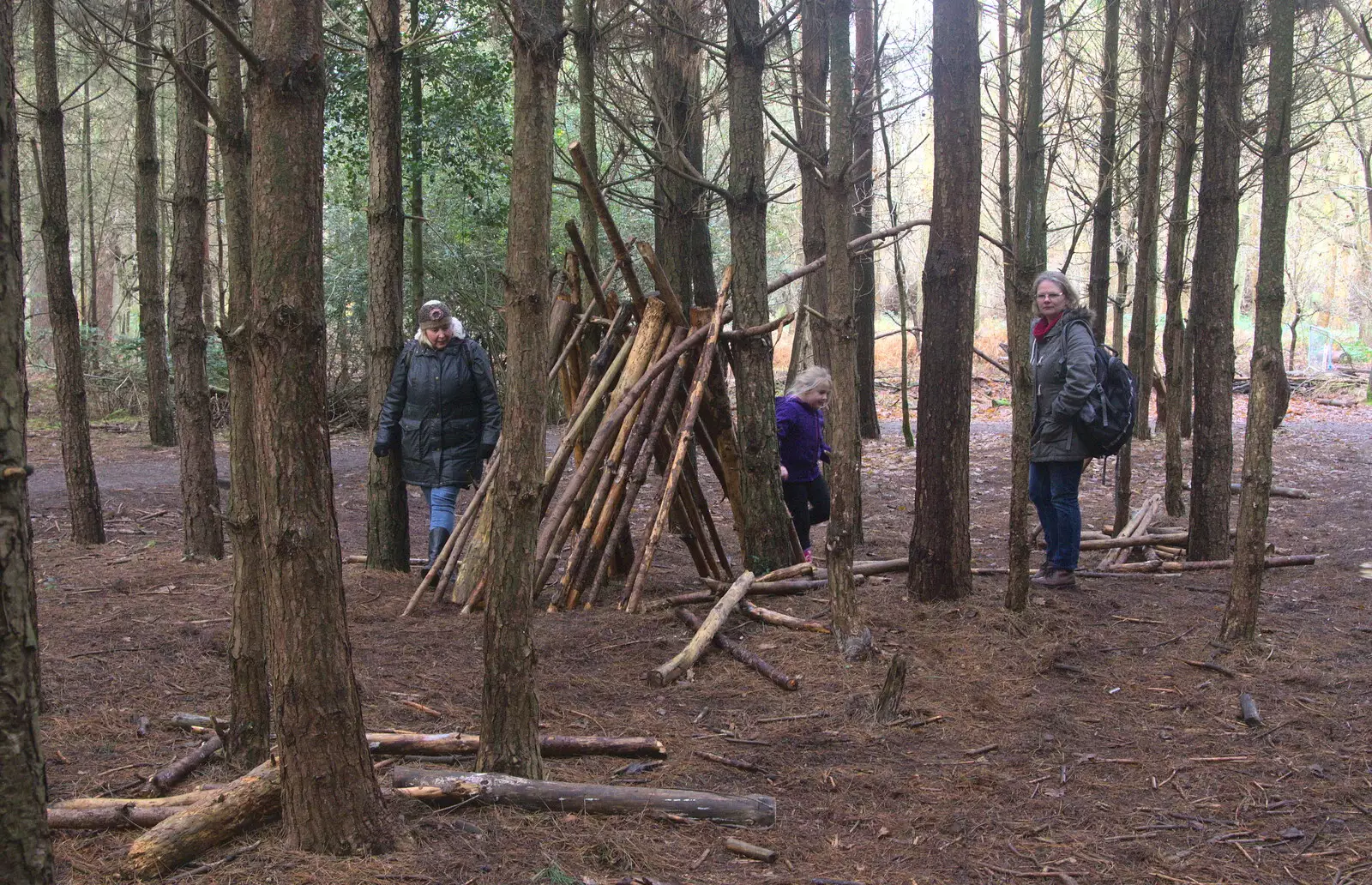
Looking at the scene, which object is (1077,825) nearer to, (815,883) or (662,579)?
(815,883)

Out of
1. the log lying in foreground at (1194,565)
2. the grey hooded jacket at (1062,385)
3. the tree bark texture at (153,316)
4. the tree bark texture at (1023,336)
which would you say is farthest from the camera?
the tree bark texture at (153,316)

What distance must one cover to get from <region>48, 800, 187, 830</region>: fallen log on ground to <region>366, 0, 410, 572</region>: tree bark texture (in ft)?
12.9

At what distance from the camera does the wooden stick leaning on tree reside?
5938 millimetres

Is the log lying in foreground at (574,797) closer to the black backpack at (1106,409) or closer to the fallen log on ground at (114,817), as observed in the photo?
the fallen log on ground at (114,817)

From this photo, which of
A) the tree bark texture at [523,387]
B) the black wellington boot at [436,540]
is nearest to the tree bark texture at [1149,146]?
the black wellington boot at [436,540]

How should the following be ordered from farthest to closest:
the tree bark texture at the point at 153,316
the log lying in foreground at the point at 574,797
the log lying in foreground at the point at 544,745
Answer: the tree bark texture at the point at 153,316 < the log lying in foreground at the point at 544,745 < the log lying in foreground at the point at 574,797

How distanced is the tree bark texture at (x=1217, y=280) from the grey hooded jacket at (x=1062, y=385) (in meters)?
1.45

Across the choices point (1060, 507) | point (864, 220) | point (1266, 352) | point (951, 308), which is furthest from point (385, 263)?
point (864, 220)

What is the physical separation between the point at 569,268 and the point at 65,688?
3.90 meters

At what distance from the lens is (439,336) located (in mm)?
6934

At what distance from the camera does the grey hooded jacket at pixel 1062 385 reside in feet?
20.4

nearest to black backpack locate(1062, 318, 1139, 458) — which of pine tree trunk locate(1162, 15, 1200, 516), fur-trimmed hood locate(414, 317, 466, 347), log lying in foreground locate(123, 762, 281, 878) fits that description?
pine tree trunk locate(1162, 15, 1200, 516)

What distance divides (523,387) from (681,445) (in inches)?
114

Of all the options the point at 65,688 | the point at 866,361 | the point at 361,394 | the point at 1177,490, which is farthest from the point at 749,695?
the point at 361,394
